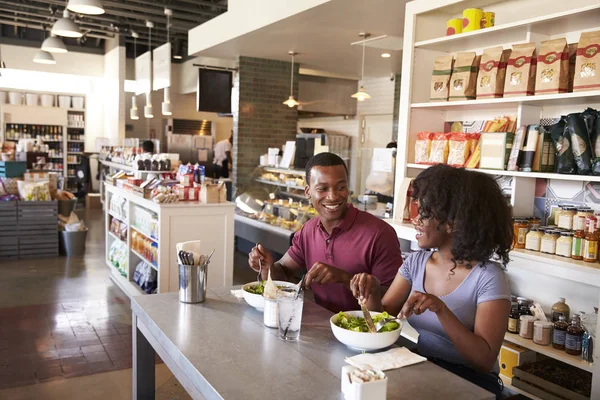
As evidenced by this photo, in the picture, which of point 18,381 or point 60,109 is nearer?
point 18,381

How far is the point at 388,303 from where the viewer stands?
2258mm

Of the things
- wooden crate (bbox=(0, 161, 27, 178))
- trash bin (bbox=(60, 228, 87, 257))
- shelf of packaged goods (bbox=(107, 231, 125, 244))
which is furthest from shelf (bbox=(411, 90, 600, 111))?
wooden crate (bbox=(0, 161, 27, 178))

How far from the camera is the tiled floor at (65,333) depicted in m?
3.65

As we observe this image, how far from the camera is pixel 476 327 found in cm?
188

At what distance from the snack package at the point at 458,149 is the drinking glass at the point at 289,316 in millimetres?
Result: 2416

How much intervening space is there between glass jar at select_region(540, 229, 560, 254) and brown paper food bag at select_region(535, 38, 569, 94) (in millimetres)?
880

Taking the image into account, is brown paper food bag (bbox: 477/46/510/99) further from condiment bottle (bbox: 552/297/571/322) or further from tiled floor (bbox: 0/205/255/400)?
tiled floor (bbox: 0/205/255/400)

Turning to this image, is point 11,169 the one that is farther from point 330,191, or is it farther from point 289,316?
point 289,316

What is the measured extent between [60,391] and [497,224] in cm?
307

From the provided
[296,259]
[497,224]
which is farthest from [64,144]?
[497,224]

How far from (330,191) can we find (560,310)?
180cm

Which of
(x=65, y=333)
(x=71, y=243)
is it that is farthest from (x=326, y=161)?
(x=71, y=243)

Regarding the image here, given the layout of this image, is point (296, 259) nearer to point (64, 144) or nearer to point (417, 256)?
point (417, 256)

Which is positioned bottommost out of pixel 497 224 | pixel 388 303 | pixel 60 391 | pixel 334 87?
pixel 60 391
